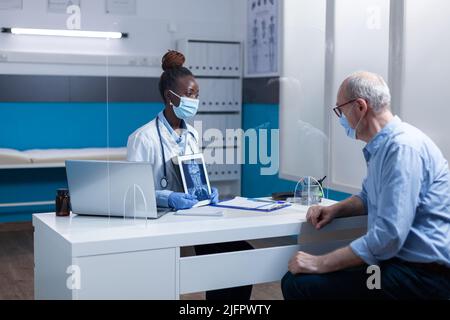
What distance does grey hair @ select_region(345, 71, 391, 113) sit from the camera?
7.00 feet

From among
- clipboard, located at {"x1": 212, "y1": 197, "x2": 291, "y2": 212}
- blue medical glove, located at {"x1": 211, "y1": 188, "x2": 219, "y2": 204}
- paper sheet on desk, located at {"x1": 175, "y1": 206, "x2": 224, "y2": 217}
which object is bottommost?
clipboard, located at {"x1": 212, "y1": 197, "x2": 291, "y2": 212}

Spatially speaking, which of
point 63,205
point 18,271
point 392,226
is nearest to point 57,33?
point 63,205

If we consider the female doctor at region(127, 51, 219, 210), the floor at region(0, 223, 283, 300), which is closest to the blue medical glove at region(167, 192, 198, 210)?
the female doctor at region(127, 51, 219, 210)

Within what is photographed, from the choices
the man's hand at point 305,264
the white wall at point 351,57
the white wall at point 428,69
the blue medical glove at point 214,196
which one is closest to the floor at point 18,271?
the white wall at point 351,57

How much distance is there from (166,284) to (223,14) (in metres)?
1.12

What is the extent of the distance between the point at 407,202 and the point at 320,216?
0.41 m

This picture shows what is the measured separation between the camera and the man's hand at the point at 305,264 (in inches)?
81.9

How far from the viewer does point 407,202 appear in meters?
1.94

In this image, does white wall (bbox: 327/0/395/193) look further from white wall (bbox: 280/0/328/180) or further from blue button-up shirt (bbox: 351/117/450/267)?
blue button-up shirt (bbox: 351/117/450/267)

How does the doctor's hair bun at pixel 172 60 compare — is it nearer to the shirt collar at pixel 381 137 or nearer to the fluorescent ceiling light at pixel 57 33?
the fluorescent ceiling light at pixel 57 33

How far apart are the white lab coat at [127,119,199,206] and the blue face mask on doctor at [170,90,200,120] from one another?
0.04m

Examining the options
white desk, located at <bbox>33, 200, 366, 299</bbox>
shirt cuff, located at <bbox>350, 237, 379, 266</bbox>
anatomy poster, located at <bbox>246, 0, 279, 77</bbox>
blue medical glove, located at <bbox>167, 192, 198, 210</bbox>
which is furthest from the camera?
anatomy poster, located at <bbox>246, 0, 279, 77</bbox>

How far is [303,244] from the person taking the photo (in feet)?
7.48
